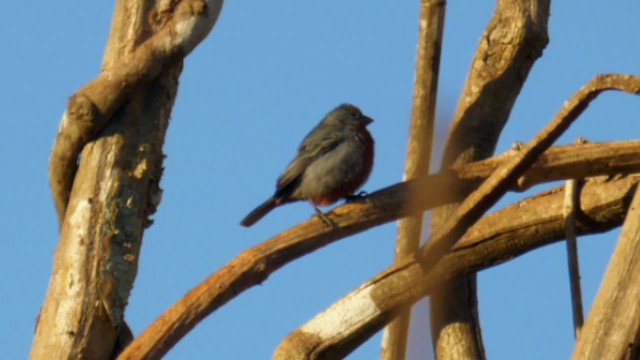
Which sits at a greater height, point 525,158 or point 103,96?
point 103,96

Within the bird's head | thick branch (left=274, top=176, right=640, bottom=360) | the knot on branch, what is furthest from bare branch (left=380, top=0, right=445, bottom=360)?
the knot on branch

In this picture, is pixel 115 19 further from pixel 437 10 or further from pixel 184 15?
pixel 437 10

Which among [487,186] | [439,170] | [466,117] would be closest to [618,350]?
[487,186]

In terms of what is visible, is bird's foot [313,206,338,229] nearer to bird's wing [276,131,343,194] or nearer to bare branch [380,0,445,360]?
bare branch [380,0,445,360]

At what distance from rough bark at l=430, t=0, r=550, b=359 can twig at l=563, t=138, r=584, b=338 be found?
71cm

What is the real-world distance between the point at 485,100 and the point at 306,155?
4.43 ft

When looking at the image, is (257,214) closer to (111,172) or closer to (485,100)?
(485,100)

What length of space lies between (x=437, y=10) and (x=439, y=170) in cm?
104

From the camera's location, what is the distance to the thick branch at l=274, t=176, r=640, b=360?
219 inches

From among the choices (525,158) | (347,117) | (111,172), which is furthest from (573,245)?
(347,117)

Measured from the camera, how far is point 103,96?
17.5ft

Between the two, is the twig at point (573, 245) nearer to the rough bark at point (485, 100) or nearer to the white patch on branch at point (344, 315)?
the rough bark at point (485, 100)

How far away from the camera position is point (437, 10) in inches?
253

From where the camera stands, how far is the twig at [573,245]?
5047mm
